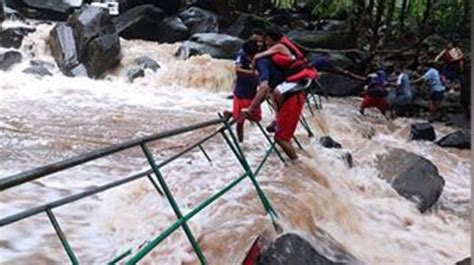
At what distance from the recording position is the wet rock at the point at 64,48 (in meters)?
16.2

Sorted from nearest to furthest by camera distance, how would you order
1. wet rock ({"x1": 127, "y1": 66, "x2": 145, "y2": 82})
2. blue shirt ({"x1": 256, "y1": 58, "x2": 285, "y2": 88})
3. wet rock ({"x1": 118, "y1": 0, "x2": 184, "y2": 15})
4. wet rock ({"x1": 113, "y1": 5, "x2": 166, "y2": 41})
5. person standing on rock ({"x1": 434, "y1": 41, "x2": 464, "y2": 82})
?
blue shirt ({"x1": 256, "y1": 58, "x2": 285, "y2": 88}), person standing on rock ({"x1": 434, "y1": 41, "x2": 464, "y2": 82}), wet rock ({"x1": 127, "y1": 66, "x2": 145, "y2": 82}), wet rock ({"x1": 113, "y1": 5, "x2": 166, "y2": 41}), wet rock ({"x1": 118, "y1": 0, "x2": 184, "y2": 15})

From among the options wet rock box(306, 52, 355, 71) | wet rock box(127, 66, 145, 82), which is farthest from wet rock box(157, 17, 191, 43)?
wet rock box(306, 52, 355, 71)

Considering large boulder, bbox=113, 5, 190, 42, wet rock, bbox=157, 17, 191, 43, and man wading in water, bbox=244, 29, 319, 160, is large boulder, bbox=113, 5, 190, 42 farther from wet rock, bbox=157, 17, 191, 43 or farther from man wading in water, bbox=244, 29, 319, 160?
man wading in water, bbox=244, 29, 319, 160

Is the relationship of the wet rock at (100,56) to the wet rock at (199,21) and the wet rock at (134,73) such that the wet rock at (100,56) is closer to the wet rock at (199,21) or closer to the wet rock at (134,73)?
the wet rock at (134,73)

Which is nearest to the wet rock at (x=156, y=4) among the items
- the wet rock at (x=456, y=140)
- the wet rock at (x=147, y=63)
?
the wet rock at (x=147, y=63)

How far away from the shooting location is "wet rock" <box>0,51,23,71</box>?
52.5ft

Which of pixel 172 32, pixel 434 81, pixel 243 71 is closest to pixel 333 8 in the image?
pixel 172 32

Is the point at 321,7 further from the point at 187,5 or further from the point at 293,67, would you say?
the point at 293,67

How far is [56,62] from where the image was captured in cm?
1666

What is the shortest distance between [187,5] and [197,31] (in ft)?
11.6

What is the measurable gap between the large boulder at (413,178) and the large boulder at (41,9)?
16080 mm

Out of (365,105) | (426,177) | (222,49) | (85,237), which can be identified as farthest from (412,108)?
(85,237)

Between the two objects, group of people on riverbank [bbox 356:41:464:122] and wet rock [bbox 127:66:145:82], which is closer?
group of people on riverbank [bbox 356:41:464:122]

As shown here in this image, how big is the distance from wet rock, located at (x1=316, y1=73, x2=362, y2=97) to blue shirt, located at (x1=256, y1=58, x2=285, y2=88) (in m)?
8.74
